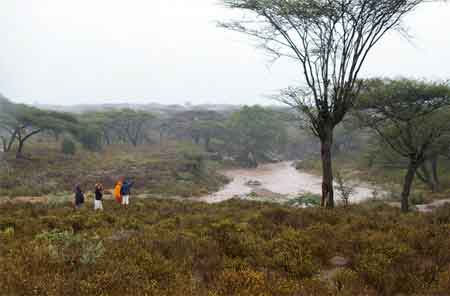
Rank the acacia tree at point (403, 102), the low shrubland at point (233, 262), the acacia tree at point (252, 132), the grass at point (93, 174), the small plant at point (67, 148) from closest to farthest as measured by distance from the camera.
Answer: the low shrubland at point (233, 262) < the acacia tree at point (403, 102) < the grass at point (93, 174) < the small plant at point (67, 148) < the acacia tree at point (252, 132)

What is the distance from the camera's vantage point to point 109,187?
2998 cm

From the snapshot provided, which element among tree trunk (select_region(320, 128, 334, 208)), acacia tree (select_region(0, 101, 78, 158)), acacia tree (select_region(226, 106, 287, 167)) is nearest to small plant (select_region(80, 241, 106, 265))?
tree trunk (select_region(320, 128, 334, 208))

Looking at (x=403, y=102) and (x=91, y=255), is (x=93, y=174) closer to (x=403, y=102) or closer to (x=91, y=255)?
(x=403, y=102)

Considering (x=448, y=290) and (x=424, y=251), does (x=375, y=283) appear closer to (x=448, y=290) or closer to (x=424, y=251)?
(x=448, y=290)

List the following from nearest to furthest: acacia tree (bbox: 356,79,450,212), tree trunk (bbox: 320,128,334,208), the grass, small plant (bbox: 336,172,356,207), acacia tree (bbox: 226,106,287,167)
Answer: tree trunk (bbox: 320,128,334,208) < acacia tree (bbox: 356,79,450,212) < small plant (bbox: 336,172,356,207) < the grass < acacia tree (bbox: 226,106,287,167)

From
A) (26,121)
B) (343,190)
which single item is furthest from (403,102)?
(26,121)

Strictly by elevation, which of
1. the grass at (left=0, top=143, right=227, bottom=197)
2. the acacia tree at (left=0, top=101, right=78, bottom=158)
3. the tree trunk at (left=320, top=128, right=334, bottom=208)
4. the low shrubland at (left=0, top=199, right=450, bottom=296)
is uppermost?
the acacia tree at (left=0, top=101, right=78, bottom=158)

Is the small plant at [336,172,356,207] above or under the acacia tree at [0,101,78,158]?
under

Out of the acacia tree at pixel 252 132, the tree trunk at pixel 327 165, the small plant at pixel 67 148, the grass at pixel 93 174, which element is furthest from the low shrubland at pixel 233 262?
the acacia tree at pixel 252 132

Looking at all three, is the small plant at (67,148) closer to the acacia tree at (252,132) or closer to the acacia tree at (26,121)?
the acacia tree at (26,121)

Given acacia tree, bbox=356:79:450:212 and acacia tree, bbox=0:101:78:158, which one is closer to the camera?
acacia tree, bbox=356:79:450:212

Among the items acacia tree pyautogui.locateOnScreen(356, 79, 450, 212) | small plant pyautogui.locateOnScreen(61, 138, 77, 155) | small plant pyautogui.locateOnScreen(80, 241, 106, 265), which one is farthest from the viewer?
small plant pyautogui.locateOnScreen(61, 138, 77, 155)

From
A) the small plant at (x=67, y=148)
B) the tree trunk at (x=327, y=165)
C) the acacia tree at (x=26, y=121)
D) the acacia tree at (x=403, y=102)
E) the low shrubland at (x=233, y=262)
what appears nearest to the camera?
the low shrubland at (x=233, y=262)

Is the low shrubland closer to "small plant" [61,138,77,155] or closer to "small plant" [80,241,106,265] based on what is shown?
"small plant" [80,241,106,265]
